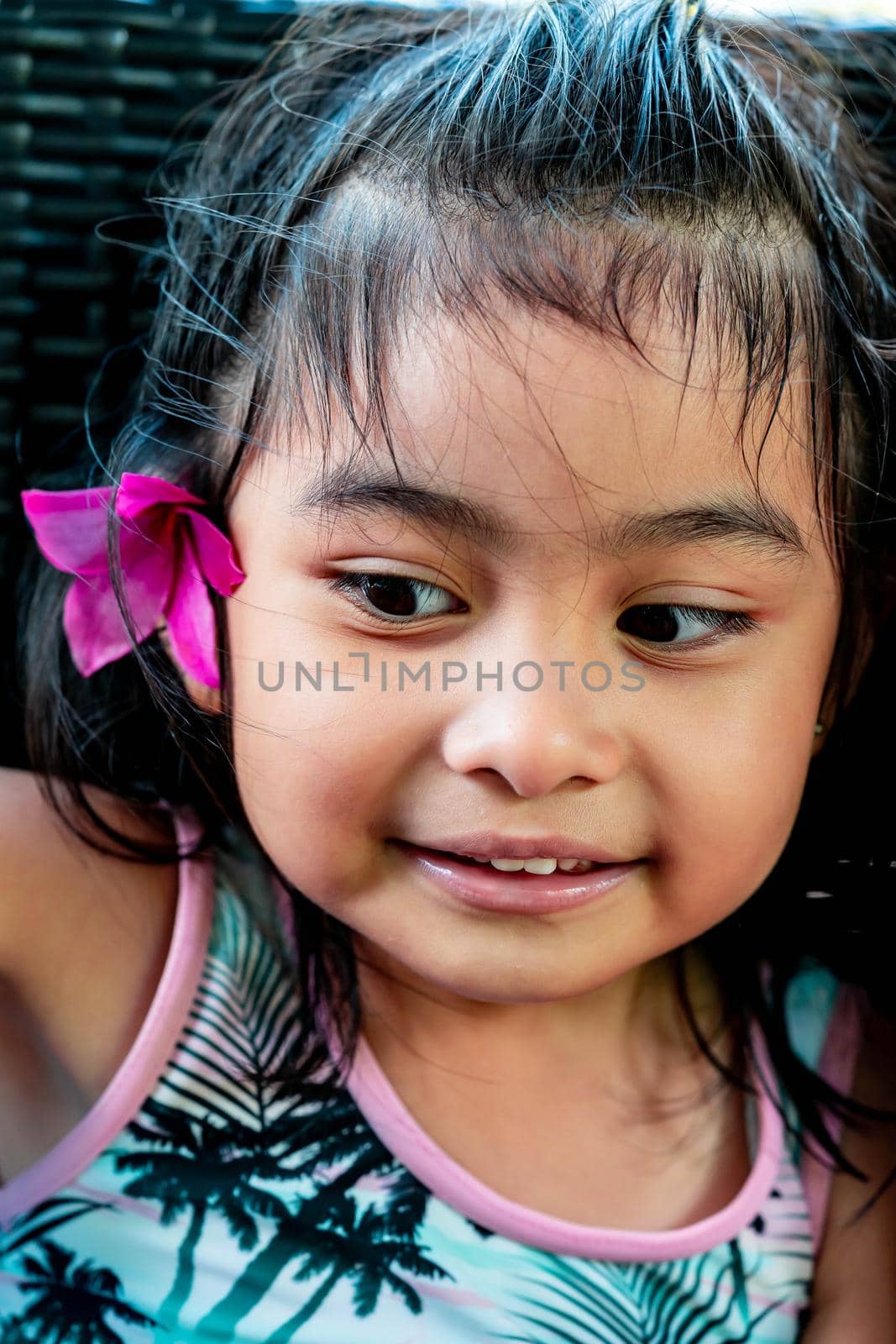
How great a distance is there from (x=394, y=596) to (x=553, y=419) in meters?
0.15

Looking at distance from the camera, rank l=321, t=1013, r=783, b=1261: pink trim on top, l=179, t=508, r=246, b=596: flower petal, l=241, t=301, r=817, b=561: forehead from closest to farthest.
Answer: l=241, t=301, r=817, b=561: forehead, l=179, t=508, r=246, b=596: flower petal, l=321, t=1013, r=783, b=1261: pink trim on top

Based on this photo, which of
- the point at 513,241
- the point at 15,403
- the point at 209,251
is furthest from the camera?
the point at 15,403

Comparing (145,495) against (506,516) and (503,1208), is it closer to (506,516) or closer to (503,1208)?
(506,516)

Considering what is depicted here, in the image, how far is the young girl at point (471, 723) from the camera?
2.65 feet

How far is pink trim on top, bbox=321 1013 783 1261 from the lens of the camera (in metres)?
1.01

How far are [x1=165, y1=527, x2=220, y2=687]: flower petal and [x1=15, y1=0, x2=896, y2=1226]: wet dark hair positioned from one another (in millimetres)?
13

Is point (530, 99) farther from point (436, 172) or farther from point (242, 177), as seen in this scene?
point (242, 177)

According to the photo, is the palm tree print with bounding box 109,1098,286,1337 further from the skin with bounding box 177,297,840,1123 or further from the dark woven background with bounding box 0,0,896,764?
the dark woven background with bounding box 0,0,896,764

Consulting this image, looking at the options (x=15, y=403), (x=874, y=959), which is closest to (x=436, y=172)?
(x=15, y=403)

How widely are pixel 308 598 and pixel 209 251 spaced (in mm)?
308

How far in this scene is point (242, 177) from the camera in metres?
1.00

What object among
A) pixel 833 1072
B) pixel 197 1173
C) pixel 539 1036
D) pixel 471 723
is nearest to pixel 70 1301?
pixel 197 1173

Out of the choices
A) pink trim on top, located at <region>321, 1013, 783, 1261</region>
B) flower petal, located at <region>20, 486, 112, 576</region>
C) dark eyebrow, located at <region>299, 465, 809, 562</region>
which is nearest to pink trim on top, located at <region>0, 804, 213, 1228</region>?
pink trim on top, located at <region>321, 1013, 783, 1261</region>

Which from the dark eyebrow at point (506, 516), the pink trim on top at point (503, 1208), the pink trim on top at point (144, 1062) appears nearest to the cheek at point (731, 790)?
the dark eyebrow at point (506, 516)
